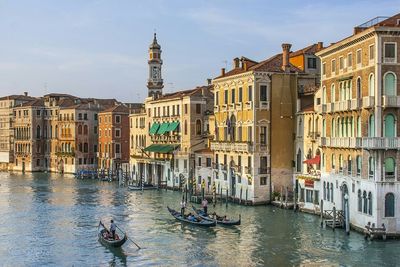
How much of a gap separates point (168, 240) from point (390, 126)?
9.22 m

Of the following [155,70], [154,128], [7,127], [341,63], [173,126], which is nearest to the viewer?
→ [341,63]

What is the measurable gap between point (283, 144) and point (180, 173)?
12.3m

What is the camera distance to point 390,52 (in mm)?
23859

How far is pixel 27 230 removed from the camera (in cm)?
2903

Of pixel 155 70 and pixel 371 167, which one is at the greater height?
pixel 155 70

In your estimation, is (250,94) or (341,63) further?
(250,94)

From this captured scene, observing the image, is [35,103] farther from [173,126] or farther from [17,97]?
[173,126]

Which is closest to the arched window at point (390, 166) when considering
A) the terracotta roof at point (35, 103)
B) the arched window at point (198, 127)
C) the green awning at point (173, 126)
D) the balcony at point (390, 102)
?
the balcony at point (390, 102)

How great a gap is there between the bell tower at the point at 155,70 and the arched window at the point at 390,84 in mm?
36911

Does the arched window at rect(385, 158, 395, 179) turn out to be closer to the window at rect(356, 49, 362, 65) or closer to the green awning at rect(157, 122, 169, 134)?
the window at rect(356, 49, 362, 65)

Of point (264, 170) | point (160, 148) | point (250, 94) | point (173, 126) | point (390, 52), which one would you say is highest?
point (390, 52)

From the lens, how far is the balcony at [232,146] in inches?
1409

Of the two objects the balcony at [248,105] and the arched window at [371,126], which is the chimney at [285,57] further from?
the arched window at [371,126]

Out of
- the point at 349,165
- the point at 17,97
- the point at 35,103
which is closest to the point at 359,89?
the point at 349,165
